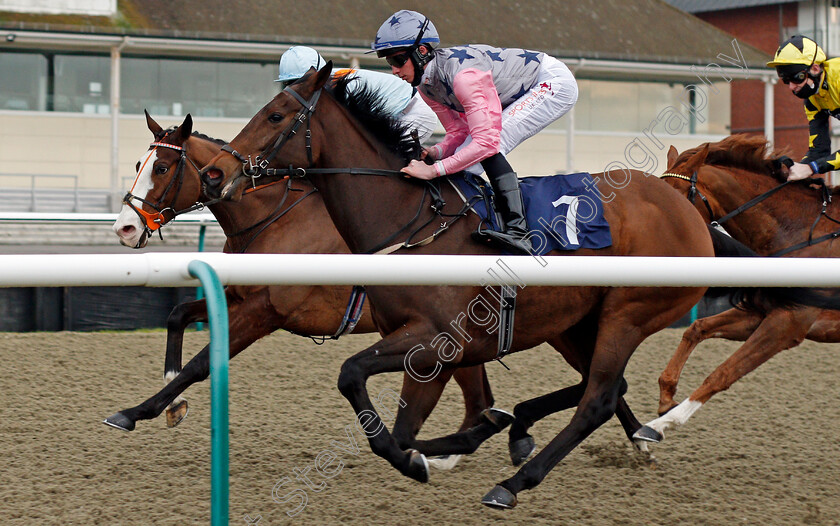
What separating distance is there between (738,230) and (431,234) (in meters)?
2.19

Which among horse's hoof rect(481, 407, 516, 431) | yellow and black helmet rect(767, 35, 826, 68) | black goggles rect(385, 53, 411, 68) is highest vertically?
yellow and black helmet rect(767, 35, 826, 68)

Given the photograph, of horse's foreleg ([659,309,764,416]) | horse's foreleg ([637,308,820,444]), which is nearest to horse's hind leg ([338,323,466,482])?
horse's foreleg ([637,308,820,444])

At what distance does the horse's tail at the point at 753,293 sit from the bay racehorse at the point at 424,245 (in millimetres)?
42

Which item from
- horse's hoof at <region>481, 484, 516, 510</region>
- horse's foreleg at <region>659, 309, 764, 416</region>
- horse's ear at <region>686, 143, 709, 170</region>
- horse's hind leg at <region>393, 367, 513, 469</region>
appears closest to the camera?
horse's hoof at <region>481, 484, 516, 510</region>

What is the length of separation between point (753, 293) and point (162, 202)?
2398mm

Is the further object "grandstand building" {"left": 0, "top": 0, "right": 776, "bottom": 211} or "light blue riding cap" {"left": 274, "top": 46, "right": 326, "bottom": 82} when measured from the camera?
"grandstand building" {"left": 0, "top": 0, "right": 776, "bottom": 211}

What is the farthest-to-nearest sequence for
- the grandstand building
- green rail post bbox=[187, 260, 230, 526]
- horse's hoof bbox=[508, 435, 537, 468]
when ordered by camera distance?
the grandstand building < horse's hoof bbox=[508, 435, 537, 468] < green rail post bbox=[187, 260, 230, 526]

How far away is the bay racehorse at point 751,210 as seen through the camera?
4.21 m

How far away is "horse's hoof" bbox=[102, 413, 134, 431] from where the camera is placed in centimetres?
345

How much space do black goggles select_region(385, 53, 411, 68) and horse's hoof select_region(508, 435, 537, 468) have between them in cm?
137

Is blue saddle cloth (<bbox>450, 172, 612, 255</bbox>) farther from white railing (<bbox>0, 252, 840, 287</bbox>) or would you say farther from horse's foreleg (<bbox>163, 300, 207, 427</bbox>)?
horse's foreleg (<bbox>163, 300, 207, 427</bbox>)

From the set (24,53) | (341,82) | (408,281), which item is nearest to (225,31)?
(24,53)

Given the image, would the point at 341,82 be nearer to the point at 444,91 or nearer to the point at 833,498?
the point at 444,91

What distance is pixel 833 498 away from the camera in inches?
123
